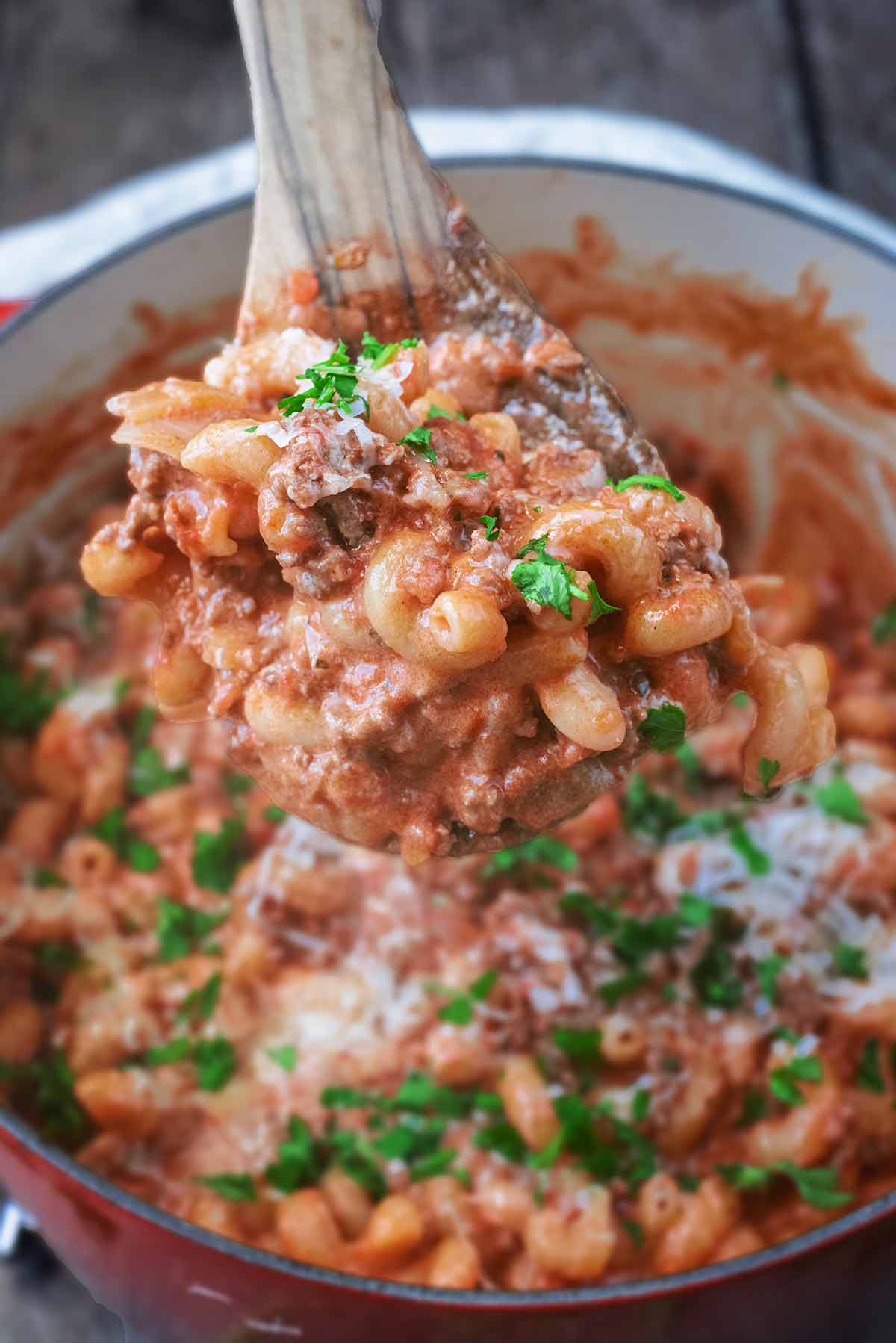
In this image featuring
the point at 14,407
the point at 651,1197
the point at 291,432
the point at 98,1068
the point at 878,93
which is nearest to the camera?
the point at 291,432

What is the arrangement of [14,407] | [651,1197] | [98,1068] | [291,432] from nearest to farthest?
[291,432], [651,1197], [98,1068], [14,407]

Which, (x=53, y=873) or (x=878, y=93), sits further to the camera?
(x=878, y=93)

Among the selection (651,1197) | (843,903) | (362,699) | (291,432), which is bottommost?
(651,1197)

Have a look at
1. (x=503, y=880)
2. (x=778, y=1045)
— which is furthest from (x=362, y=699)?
(x=778, y=1045)

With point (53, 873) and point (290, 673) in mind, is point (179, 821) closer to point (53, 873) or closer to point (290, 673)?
point (53, 873)

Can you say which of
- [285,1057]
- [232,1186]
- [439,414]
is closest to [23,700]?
[285,1057]

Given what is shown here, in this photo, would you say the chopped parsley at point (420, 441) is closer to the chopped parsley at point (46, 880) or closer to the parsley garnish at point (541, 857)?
the parsley garnish at point (541, 857)

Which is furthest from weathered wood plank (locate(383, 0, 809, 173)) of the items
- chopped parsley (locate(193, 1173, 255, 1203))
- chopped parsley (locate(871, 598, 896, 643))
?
chopped parsley (locate(193, 1173, 255, 1203))

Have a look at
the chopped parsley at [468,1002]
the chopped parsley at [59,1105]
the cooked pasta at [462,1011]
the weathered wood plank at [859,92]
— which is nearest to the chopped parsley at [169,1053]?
the cooked pasta at [462,1011]
